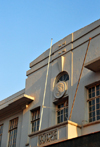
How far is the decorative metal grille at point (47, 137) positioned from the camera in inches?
597

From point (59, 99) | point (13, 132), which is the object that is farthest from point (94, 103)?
point (13, 132)

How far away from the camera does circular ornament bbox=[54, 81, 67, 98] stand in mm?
17459

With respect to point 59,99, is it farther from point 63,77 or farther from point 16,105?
point 16,105

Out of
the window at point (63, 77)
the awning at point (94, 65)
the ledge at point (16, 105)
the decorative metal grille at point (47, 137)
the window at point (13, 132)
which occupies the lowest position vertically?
the decorative metal grille at point (47, 137)

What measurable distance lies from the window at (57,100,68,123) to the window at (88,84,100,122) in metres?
1.79

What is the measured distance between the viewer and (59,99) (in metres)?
17.6

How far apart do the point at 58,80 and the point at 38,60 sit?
279 centimetres

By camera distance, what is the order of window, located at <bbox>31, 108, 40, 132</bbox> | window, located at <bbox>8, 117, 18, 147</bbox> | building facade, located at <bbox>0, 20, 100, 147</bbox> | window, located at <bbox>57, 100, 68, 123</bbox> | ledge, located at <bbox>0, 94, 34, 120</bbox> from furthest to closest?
window, located at <bbox>8, 117, 18, 147</bbox>, ledge, located at <bbox>0, 94, 34, 120</bbox>, window, located at <bbox>31, 108, 40, 132</bbox>, window, located at <bbox>57, 100, 68, 123</bbox>, building facade, located at <bbox>0, 20, 100, 147</bbox>

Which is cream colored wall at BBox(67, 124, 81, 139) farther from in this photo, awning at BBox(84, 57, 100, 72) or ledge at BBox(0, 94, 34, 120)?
ledge at BBox(0, 94, 34, 120)

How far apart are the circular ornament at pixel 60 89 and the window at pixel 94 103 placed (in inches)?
69.4

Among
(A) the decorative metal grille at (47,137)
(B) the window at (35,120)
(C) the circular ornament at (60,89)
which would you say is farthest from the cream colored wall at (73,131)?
(B) the window at (35,120)

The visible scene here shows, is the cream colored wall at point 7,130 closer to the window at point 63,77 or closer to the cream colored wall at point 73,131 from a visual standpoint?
the window at point 63,77

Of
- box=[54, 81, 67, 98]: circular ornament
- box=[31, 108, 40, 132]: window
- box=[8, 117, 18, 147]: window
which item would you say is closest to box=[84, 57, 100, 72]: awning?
box=[54, 81, 67, 98]: circular ornament

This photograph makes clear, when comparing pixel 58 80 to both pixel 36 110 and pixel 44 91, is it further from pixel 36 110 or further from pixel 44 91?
pixel 36 110
